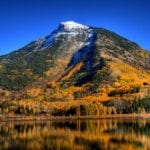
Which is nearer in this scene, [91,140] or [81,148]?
[81,148]

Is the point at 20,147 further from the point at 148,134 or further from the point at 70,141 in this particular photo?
the point at 148,134

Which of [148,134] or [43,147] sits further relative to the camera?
[148,134]

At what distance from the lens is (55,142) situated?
397 ft

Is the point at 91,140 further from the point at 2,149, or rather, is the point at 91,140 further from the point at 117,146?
the point at 2,149

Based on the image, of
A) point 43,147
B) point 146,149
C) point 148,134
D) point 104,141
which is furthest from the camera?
point 148,134

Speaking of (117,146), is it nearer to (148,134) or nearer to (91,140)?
(91,140)

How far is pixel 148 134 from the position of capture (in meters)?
135

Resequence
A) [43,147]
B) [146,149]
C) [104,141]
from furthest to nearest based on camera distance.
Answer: [104,141]
[43,147]
[146,149]

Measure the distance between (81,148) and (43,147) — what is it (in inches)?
438

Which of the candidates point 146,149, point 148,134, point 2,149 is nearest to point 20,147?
point 2,149

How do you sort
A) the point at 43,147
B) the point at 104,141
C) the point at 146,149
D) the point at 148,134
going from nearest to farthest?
1. the point at 146,149
2. the point at 43,147
3. the point at 104,141
4. the point at 148,134

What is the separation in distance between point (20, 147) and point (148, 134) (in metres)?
45.0

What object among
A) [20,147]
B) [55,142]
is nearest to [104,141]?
[55,142]

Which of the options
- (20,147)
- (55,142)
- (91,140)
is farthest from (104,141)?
(20,147)
